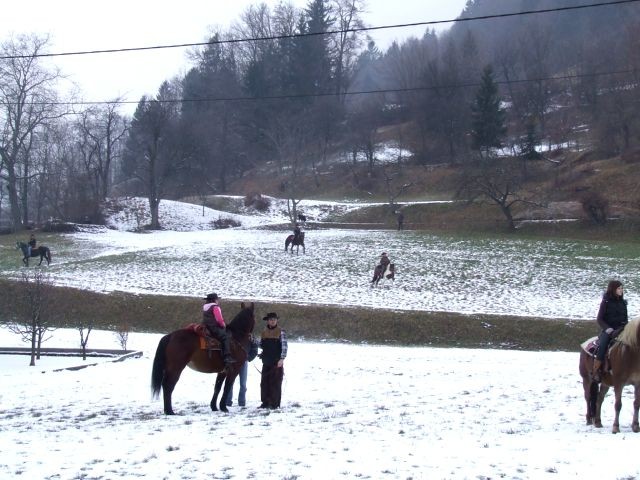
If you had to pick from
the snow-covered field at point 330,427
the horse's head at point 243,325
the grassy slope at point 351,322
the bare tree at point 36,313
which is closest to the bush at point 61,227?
the grassy slope at point 351,322

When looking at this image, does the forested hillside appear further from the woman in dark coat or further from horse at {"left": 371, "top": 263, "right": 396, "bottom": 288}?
the woman in dark coat

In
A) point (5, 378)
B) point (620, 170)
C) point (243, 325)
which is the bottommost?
point (5, 378)

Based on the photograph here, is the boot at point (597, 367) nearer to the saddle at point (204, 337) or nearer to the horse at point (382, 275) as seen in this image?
the saddle at point (204, 337)

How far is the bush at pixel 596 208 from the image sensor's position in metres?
49.3

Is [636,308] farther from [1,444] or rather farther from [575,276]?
[1,444]

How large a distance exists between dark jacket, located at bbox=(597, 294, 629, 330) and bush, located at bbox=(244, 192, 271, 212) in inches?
2274

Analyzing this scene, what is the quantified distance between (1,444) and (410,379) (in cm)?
955

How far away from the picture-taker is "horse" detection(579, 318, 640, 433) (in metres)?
9.91

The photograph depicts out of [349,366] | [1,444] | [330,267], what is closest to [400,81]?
[330,267]

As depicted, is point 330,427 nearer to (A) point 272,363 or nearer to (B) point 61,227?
(A) point 272,363

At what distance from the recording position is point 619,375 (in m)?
10.1

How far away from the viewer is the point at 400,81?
106 metres

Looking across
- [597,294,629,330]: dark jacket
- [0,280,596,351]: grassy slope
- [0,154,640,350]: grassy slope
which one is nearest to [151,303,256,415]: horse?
[597,294,629,330]: dark jacket

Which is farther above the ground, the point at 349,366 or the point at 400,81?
the point at 400,81
